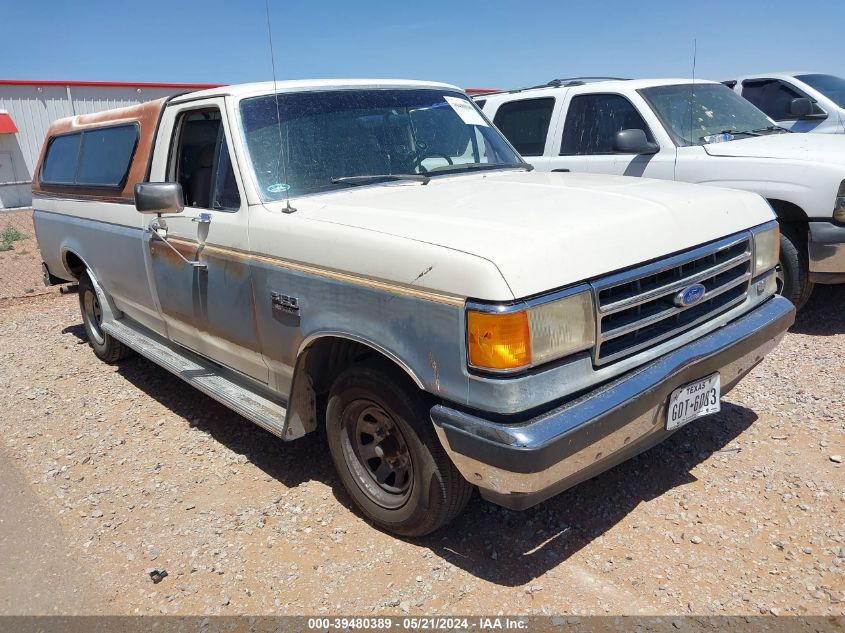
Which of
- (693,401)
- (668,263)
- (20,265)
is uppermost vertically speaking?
(668,263)

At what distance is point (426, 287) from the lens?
97.0 inches

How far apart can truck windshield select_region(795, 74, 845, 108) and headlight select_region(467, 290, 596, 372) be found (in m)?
9.06

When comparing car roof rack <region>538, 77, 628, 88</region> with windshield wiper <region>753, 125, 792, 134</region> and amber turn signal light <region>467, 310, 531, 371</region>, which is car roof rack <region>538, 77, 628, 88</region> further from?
amber turn signal light <region>467, 310, 531, 371</region>

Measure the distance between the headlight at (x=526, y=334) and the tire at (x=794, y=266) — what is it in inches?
140

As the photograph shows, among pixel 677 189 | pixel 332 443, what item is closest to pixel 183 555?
pixel 332 443

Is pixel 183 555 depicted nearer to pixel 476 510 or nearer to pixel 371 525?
pixel 371 525

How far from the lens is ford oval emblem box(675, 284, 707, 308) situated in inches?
109

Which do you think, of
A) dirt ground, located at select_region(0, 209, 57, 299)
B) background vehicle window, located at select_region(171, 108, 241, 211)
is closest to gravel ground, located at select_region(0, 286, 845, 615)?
background vehicle window, located at select_region(171, 108, 241, 211)

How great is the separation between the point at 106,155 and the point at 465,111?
266cm

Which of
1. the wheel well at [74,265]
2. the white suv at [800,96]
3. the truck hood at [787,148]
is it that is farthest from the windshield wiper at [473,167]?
the white suv at [800,96]

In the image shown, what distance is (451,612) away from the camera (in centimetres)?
266

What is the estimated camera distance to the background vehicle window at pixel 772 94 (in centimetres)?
932

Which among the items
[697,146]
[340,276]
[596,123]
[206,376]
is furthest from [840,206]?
[206,376]

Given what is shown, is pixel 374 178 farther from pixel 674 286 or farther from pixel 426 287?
pixel 674 286
